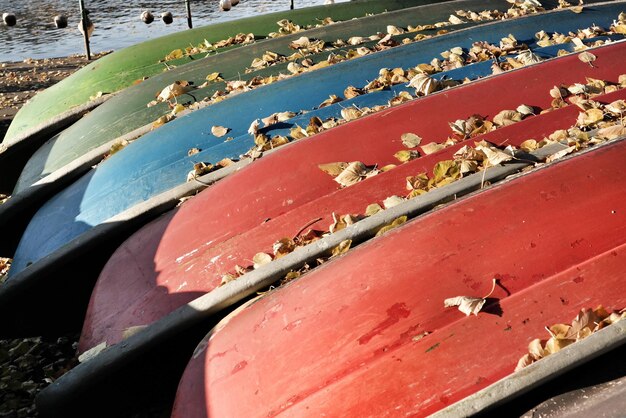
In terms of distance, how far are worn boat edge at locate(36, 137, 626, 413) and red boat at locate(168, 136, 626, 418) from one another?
0.48 feet

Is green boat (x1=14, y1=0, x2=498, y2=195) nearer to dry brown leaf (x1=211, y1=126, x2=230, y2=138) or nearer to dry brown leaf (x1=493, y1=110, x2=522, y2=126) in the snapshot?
dry brown leaf (x1=211, y1=126, x2=230, y2=138)

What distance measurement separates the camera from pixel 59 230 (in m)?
4.61

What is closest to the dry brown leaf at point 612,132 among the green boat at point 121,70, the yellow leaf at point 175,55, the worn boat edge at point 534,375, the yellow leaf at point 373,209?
the yellow leaf at point 373,209

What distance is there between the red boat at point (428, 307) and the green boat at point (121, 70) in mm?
3798

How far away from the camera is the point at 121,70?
6738 mm

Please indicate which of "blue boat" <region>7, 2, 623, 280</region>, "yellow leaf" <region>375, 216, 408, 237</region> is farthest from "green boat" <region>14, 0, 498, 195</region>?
"yellow leaf" <region>375, 216, 408, 237</region>

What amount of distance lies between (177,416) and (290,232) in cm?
99

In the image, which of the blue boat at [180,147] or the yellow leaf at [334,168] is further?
the blue boat at [180,147]

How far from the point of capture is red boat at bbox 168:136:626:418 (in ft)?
8.38

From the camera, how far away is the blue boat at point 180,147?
4441mm

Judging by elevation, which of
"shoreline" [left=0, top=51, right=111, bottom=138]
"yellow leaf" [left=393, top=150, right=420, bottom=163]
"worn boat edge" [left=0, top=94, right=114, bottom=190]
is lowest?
"shoreline" [left=0, top=51, right=111, bottom=138]

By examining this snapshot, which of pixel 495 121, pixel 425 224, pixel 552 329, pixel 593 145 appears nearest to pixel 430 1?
pixel 495 121

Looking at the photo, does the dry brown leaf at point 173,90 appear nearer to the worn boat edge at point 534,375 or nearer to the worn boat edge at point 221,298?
the worn boat edge at point 221,298

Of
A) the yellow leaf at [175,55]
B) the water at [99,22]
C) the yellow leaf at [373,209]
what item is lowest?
the water at [99,22]
